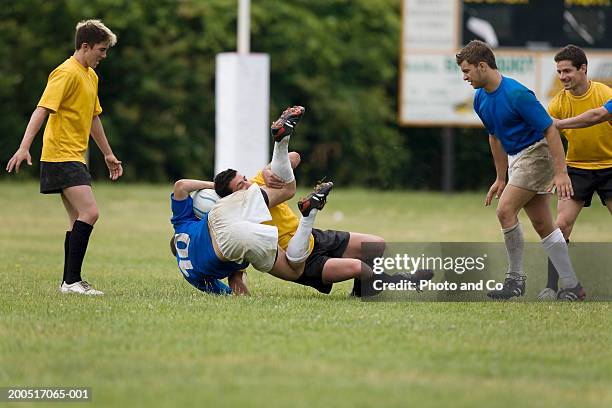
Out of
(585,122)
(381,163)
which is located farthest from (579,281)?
(381,163)

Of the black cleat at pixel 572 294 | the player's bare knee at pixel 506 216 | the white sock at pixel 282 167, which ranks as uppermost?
the white sock at pixel 282 167

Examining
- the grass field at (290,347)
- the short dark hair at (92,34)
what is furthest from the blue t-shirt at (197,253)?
the short dark hair at (92,34)

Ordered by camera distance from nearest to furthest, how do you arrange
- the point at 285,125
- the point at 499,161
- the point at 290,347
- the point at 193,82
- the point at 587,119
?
the point at 290,347 → the point at 285,125 → the point at 587,119 → the point at 499,161 → the point at 193,82

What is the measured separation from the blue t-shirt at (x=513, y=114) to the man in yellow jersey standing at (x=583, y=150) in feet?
2.05

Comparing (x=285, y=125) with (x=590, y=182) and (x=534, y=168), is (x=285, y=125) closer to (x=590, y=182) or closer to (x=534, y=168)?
(x=534, y=168)

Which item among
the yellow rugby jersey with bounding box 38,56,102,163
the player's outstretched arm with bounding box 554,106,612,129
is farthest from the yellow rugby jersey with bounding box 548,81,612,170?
the yellow rugby jersey with bounding box 38,56,102,163

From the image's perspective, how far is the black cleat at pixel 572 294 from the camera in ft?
29.9

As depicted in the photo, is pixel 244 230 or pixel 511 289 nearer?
pixel 244 230

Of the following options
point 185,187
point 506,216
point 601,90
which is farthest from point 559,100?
point 185,187

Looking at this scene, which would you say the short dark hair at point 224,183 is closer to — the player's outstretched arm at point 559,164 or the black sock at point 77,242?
the black sock at point 77,242

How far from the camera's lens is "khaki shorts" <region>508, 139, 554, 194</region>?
8.96 meters

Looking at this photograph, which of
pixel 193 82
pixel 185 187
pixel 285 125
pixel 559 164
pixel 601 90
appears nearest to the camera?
pixel 285 125

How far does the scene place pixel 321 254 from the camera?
29.4 feet

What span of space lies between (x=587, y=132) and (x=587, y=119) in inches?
29.5
